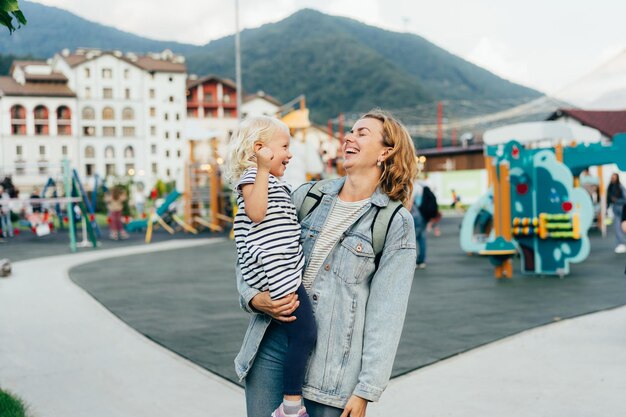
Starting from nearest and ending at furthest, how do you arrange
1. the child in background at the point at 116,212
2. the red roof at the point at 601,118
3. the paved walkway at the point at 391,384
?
the paved walkway at the point at 391,384, the child in background at the point at 116,212, the red roof at the point at 601,118

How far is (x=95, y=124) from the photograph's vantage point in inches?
4092

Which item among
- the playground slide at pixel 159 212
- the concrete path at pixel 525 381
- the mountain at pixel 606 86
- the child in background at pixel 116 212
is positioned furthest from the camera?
the mountain at pixel 606 86

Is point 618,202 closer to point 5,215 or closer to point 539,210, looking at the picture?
point 539,210

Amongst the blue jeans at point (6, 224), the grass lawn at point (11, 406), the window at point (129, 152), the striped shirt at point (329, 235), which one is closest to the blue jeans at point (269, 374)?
the striped shirt at point (329, 235)

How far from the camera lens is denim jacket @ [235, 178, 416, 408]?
2.71 meters

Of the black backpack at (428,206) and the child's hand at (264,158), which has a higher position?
the child's hand at (264,158)

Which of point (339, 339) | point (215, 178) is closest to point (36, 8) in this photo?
point (339, 339)

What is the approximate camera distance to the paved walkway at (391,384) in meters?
5.14

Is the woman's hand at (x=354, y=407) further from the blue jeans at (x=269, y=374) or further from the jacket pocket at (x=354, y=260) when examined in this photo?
the jacket pocket at (x=354, y=260)

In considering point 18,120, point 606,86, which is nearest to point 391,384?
point 606,86

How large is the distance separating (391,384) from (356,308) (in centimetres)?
319

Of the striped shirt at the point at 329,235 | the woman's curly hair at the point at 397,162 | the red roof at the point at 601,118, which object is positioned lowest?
the striped shirt at the point at 329,235

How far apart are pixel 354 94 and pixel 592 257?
522 feet

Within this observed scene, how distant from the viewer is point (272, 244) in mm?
2719
